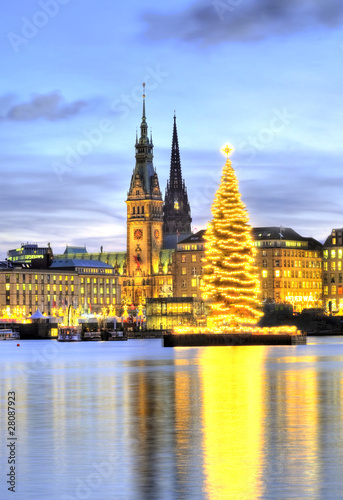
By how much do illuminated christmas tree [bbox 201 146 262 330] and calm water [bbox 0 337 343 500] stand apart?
47573mm

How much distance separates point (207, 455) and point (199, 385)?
21964 millimetres

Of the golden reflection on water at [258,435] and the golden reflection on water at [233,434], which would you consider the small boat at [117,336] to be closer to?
the golden reflection on water at [233,434]

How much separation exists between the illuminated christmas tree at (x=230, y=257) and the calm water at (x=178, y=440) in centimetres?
4757

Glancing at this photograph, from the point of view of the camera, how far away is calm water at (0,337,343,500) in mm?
19156

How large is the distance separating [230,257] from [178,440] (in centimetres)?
6893

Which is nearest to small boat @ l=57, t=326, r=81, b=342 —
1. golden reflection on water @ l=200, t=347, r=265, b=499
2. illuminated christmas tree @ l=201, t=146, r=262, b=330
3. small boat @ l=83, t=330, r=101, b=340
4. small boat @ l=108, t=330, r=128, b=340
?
small boat @ l=83, t=330, r=101, b=340

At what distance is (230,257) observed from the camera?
94.0 metres

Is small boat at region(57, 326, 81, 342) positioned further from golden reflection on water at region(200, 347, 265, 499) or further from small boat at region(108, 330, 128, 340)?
golden reflection on water at region(200, 347, 265, 499)

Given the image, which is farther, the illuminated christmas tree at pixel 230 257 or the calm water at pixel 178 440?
the illuminated christmas tree at pixel 230 257

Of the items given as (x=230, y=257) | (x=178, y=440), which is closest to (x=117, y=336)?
(x=230, y=257)

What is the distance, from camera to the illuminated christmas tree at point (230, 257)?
9425cm

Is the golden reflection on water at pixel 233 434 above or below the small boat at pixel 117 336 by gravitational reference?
below

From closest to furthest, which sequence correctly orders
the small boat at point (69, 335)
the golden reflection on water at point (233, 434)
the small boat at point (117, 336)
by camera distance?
1. the golden reflection on water at point (233, 434)
2. the small boat at point (69, 335)
3. the small boat at point (117, 336)

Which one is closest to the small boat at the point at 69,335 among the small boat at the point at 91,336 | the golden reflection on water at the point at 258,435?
the small boat at the point at 91,336
